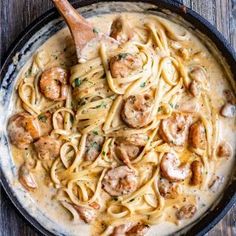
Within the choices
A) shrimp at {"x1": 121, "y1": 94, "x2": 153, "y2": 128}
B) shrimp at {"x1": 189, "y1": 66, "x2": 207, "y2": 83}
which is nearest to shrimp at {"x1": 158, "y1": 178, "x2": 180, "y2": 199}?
shrimp at {"x1": 121, "y1": 94, "x2": 153, "y2": 128}

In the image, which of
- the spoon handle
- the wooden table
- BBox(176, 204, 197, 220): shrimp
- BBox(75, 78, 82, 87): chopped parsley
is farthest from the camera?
the wooden table

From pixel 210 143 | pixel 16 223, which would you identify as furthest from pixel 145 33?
pixel 16 223

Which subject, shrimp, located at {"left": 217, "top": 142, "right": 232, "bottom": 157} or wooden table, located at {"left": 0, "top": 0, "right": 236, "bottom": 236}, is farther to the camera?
wooden table, located at {"left": 0, "top": 0, "right": 236, "bottom": 236}

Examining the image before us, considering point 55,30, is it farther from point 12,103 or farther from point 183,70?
point 183,70

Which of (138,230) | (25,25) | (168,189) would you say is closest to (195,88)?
(168,189)

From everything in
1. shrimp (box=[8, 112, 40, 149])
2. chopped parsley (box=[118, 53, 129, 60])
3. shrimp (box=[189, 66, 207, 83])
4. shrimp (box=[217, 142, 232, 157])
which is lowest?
shrimp (box=[217, 142, 232, 157])

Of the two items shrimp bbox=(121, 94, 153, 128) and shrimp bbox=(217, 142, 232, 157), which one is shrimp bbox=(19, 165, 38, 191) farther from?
shrimp bbox=(217, 142, 232, 157)

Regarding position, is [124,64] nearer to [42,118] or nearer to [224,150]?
[42,118]

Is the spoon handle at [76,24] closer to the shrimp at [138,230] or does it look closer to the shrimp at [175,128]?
the shrimp at [175,128]
